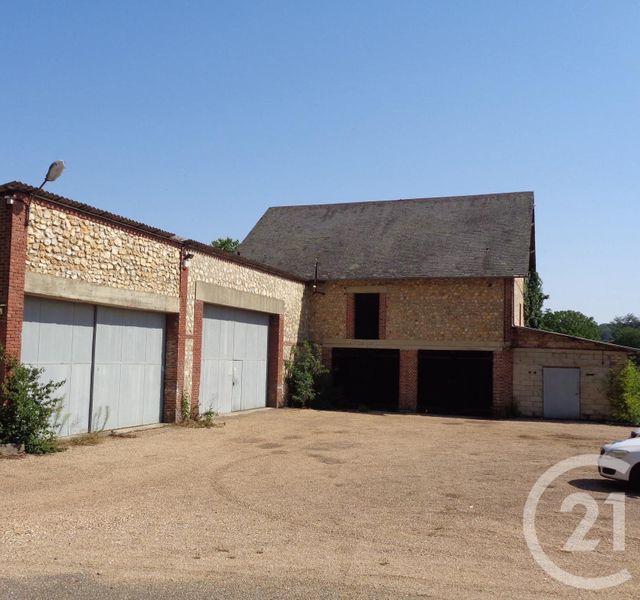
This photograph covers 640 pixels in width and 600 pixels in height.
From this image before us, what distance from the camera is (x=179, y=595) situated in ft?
16.5

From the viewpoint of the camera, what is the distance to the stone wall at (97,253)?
12406 mm

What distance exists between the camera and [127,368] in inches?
609

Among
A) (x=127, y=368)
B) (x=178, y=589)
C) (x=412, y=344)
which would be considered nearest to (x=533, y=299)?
(x=412, y=344)

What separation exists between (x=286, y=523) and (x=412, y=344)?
17.2 meters

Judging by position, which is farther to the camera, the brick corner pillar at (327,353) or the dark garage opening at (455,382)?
the brick corner pillar at (327,353)

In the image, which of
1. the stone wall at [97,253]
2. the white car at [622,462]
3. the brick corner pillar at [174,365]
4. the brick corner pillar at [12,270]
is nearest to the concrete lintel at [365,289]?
the brick corner pillar at [174,365]

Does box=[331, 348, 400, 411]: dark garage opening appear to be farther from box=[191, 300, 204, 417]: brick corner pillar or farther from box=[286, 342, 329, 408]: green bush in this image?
box=[191, 300, 204, 417]: brick corner pillar

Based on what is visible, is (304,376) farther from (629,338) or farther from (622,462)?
(629,338)

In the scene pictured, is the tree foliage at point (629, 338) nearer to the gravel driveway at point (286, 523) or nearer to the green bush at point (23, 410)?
the gravel driveway at point (286, 523)

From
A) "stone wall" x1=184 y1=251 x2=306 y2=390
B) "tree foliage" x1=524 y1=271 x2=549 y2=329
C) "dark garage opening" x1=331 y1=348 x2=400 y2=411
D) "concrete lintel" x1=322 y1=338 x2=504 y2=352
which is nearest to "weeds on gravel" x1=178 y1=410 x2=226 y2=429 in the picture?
"stone wall" x1=184 y1=251 x2=306 y2=390

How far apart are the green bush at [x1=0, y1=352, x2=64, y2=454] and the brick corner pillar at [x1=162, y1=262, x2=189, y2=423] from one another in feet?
16.1

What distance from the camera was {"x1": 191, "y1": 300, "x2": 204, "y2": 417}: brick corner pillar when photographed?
17531 mm

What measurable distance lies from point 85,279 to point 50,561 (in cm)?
860

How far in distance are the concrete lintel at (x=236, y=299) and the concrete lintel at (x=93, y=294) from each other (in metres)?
1.37
